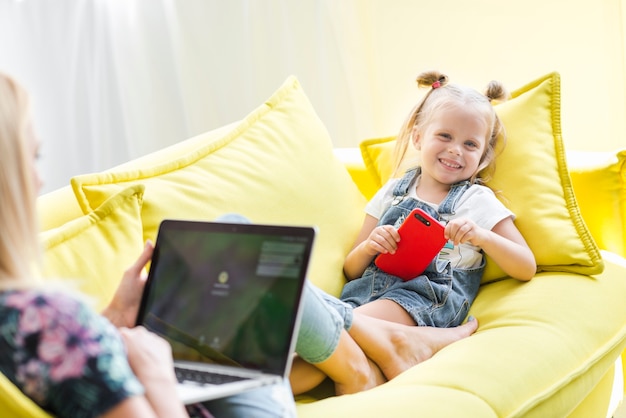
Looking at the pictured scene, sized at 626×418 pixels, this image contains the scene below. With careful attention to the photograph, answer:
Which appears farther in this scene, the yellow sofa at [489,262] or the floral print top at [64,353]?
the yellow sofa at [489,262]

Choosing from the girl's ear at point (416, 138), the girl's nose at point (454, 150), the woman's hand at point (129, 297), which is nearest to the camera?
the woman's hand at point (129, 297)

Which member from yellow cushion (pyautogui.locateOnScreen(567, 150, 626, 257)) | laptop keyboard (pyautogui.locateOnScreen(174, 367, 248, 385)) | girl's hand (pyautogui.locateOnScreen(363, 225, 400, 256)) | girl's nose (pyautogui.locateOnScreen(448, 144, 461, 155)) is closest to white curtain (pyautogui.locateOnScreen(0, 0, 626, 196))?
yellow cushion (pyautogui.locateOnScreen(567, 150, 626, 257))

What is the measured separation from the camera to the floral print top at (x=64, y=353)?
33.0 inches

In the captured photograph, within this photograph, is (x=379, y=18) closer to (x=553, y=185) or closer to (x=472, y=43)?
(x=472, y=43)

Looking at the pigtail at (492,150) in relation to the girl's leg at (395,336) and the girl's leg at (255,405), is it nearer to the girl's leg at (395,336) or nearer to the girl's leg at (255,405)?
the girl's leg at (395,336)

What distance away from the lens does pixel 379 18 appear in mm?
2867

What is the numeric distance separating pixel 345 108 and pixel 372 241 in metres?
1.21

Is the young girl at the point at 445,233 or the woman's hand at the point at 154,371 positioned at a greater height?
the woman's hand at the point at 154,371

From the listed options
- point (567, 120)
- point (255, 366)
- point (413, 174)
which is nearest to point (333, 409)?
point (255, 366)

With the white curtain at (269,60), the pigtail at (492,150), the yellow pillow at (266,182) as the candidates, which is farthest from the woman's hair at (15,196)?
the white curtain at (269,60)

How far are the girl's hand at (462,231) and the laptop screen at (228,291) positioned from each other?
63 centimetres

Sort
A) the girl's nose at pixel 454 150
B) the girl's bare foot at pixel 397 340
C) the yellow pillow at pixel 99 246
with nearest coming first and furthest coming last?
the yellow pillow at pixel 99 246
the girl's bare foot at pixel 397 340
the girl's nose at pixel 454 150

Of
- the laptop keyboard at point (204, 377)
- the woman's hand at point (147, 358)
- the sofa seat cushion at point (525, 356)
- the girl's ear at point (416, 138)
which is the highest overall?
the woman's hand at point (147, 358)

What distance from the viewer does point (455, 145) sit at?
6.19 ft
